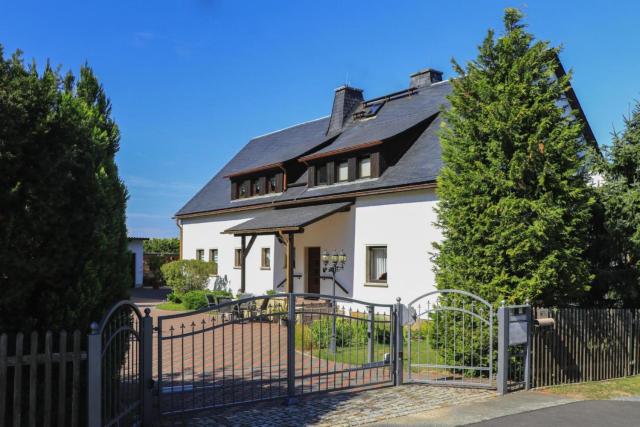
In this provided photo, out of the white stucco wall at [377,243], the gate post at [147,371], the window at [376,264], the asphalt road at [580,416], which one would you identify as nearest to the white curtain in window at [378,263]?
the window at [376,264]

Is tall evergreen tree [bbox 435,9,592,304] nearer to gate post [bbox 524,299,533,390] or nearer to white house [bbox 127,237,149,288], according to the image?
gate post [bbox 524,299,533,390]

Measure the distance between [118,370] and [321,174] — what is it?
51.8ft

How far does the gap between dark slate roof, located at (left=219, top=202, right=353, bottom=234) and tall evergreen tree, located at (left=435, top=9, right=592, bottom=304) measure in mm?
8177

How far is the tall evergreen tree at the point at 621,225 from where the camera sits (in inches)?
419

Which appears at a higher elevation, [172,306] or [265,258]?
[265,258]

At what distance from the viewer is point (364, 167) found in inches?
765

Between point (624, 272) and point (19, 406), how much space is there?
10283 mm

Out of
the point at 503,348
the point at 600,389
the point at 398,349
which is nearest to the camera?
the point at 503,348

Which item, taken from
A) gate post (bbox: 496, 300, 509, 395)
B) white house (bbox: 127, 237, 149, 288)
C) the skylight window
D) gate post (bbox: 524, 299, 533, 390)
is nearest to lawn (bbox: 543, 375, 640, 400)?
gate post (bbox: 524, 299, 533, 390)

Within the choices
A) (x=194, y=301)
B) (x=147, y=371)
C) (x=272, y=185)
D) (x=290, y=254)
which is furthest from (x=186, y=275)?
(x=147, y=371)

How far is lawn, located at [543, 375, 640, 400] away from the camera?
883 centimetres

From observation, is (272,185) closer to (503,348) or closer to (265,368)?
(265,368)

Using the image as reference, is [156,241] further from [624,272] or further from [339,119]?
[624,272]

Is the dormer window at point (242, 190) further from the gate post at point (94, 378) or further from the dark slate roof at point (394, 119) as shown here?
the gate post at point (94, 378)
